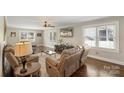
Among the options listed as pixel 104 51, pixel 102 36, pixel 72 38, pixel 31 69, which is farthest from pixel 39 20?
pixel 104 51

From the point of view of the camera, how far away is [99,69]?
1626 millimetres

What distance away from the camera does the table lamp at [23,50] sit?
5.03 feet

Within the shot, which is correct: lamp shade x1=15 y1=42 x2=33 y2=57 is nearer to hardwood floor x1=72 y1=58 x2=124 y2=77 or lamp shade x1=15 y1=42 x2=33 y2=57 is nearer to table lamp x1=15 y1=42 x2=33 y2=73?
table lamp x1=15 y1=42 x2=33 y2=73

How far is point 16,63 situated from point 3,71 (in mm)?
214

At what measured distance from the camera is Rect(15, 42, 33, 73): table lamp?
1533mm

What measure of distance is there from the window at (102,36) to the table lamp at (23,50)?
889 millimetres

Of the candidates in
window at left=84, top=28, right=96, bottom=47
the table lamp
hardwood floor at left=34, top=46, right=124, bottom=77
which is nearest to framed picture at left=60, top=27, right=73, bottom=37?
window at left=84, top=28, right=96, bottom=47

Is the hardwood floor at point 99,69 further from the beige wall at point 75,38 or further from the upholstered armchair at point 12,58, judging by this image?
the upholstered armchair at point 12,58

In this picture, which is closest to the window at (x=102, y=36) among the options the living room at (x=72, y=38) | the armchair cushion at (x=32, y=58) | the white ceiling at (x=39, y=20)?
the living room at (x=72, y=38)

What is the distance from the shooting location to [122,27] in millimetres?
1496
